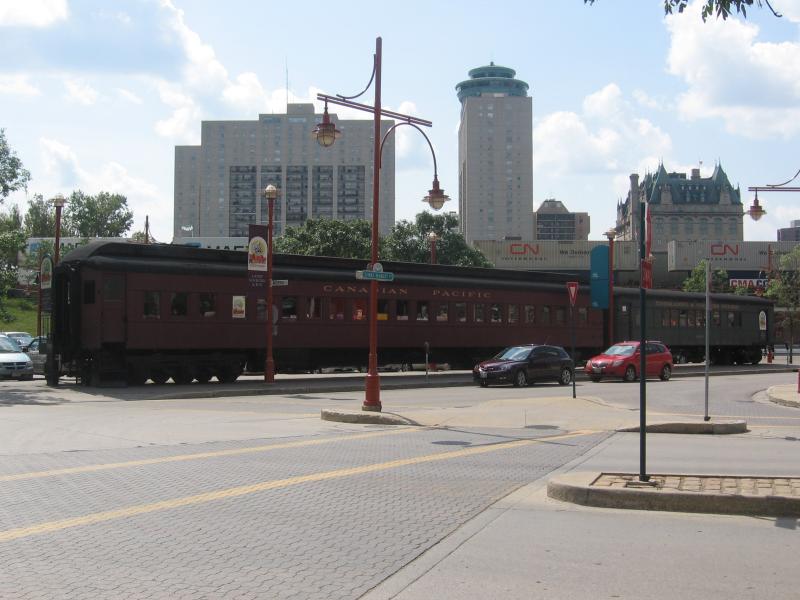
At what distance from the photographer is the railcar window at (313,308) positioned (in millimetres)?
30031

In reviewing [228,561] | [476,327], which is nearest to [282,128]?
[476,327]

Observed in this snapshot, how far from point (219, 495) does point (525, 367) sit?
2167 cm

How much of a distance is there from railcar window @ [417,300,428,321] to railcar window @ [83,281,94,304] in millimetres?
12310

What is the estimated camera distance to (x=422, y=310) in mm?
33281

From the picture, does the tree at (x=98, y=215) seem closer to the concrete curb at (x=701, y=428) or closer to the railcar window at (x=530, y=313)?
the railcar window at (x=530, y=313)

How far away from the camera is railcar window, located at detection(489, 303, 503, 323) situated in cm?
3584

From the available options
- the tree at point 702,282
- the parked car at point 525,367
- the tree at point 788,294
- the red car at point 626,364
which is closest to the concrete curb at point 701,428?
the parked car at point 525,367

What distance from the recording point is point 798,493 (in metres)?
8.53

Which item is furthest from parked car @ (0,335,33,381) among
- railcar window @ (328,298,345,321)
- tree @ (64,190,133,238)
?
tree @ (64,190,133,238)

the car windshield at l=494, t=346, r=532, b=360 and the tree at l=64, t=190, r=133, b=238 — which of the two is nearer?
the car windshield at l=494, t=346, r=532, b=360

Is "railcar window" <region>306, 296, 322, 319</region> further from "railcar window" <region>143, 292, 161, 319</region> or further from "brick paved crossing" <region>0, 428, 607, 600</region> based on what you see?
"brick paved crossing" <region>0, 428, 607, 600</region>

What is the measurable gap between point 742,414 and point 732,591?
1599 centimetres

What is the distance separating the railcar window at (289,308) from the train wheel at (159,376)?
432cm

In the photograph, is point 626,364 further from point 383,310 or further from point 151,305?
point 151,305
